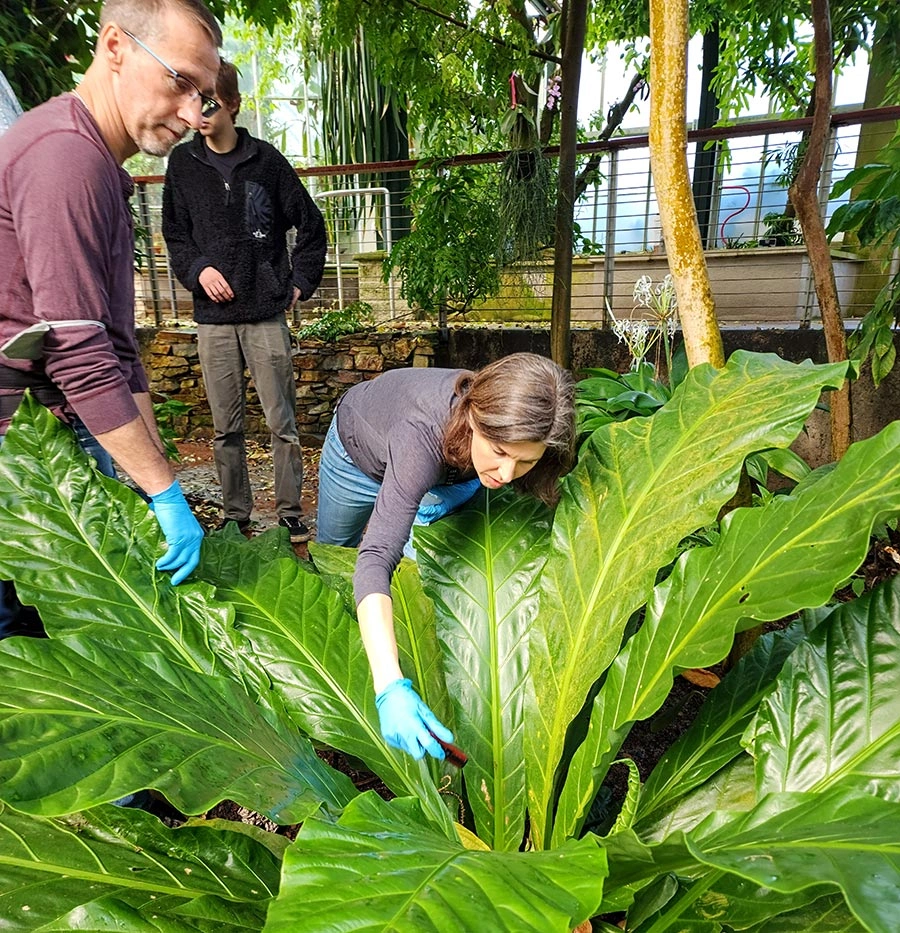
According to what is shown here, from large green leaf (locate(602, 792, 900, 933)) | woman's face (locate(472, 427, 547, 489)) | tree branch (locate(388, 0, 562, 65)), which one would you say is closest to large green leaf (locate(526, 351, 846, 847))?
woman's face (locate(472, 427, 547, 489))

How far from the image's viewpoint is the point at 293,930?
0.57m

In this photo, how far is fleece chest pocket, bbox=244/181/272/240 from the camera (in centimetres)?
270

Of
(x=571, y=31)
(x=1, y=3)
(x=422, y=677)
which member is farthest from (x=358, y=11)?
(x=422, y=677)

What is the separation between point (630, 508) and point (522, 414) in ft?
0.89

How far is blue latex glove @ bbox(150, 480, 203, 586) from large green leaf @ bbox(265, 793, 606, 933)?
75 cm

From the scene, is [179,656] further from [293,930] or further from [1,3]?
[1,3]

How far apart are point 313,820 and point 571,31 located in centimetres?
349

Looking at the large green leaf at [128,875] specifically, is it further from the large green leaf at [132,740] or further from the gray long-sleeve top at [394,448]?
the gray long-sleeve top at [394,448]

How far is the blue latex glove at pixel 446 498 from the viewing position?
171cm

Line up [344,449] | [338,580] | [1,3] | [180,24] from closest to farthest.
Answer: [180,24], [338,580], [344,449], [1,3]

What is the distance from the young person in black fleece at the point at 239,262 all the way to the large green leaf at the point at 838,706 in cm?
221

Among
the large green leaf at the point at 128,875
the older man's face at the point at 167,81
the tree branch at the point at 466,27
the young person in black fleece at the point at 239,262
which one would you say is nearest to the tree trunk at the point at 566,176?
the tree branch at the point at 466,27

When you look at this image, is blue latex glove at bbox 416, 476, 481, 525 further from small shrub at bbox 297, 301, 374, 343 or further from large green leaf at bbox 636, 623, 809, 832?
small shrub at bbox 297, 301, 374, 343

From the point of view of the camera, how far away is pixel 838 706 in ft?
3.31
